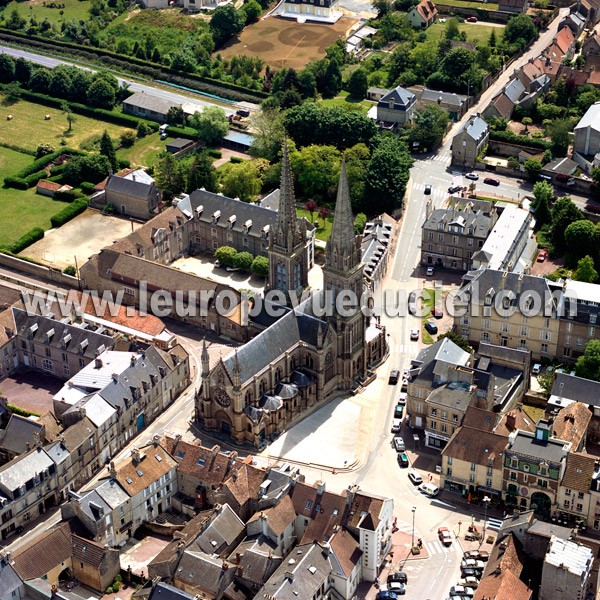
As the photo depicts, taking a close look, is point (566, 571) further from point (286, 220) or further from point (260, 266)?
point (260, 266)

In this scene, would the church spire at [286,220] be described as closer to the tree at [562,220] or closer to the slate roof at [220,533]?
the slate roof at [220,533]

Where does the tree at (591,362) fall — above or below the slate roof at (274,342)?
below

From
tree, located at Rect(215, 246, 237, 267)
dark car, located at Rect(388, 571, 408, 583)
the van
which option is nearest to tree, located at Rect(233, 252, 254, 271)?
tree, located at Rect(215, 246, 237, 267)

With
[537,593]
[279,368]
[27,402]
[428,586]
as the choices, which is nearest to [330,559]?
[428,586]

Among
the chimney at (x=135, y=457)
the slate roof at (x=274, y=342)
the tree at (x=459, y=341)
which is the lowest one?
the tree at (x=459, y=341)

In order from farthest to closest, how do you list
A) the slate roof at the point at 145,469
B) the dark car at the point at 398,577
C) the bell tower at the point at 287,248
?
the bell tower at the point at 287,248 → the slate roof at the point at 145,469 → the dark car at the point at 398,577

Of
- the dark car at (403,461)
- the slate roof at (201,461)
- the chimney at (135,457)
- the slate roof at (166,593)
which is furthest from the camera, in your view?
the dark car at (403,461)

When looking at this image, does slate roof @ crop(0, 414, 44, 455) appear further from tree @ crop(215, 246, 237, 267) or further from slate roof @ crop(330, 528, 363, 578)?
tree @ crop(215, 246, 237, 267)

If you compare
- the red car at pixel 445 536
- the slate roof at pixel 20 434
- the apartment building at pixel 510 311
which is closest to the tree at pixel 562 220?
the apartment building at pixel 510 311
